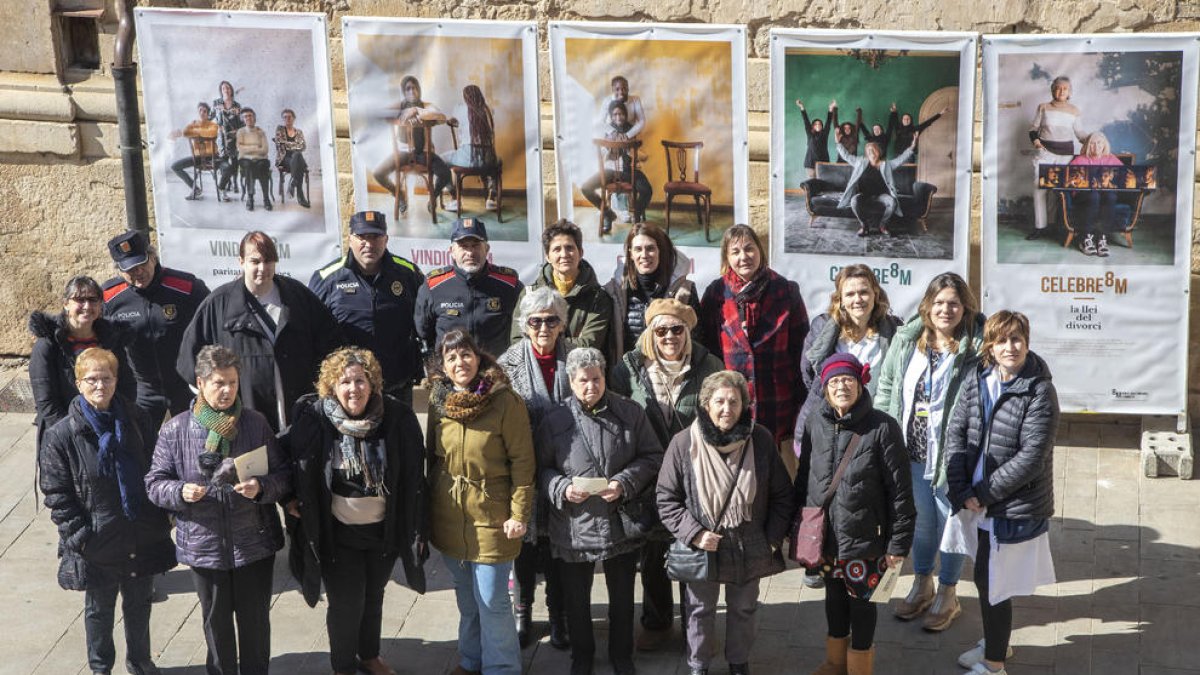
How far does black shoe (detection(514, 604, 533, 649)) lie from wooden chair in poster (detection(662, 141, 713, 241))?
8.72 ft

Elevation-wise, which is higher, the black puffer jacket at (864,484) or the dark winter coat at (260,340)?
the dark winter coat at (260,340)

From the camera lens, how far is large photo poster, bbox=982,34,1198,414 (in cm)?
820

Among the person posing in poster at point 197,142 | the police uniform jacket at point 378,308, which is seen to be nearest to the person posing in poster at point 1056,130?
the police uniform jacket at point 378,308

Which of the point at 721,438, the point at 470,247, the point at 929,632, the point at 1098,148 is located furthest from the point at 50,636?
the point at 1098,148

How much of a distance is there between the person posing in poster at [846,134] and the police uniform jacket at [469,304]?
2.04 metres

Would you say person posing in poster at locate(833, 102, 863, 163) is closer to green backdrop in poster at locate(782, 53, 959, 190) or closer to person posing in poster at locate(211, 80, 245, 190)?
green backdrop in poster at locate(782, 53, 959, 190)

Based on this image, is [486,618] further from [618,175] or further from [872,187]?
[872,187]

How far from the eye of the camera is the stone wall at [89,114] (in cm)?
918

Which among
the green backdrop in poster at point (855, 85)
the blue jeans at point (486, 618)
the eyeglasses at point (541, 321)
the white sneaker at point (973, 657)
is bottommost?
the white sneaker at point (973, 657)

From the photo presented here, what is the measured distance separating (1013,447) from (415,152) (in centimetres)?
421

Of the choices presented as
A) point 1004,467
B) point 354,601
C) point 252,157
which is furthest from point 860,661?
point 252,157

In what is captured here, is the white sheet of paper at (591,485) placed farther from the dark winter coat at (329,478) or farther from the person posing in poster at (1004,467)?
the person posing in poster at (1004,467)

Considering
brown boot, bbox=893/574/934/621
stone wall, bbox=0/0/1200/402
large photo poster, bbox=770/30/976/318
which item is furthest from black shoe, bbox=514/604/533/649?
stone wall, bbox=0/0/1200/402

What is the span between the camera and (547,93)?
9656 mm
